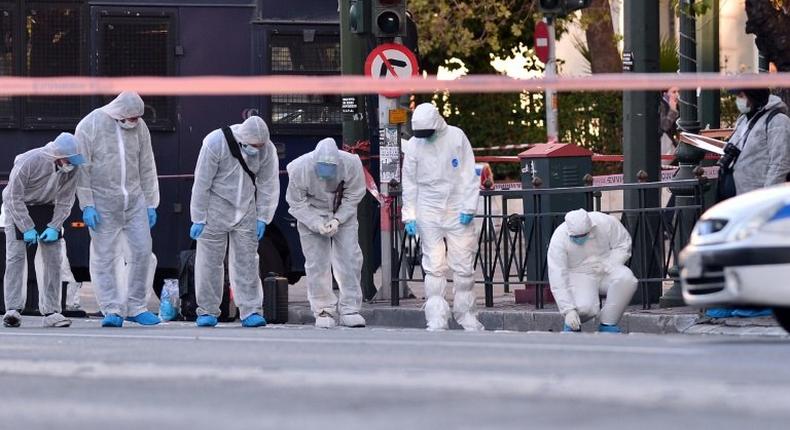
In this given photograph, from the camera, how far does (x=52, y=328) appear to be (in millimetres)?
13867

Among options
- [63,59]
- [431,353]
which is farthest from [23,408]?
[63,59]

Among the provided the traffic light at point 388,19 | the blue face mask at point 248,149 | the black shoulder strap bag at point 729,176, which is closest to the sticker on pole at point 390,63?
the traffic light at point 388,19

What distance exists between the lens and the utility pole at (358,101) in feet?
55.5

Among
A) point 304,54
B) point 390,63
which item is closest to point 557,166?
point 390,63

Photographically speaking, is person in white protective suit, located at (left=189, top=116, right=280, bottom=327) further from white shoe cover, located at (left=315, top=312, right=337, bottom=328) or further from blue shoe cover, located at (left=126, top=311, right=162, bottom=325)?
white shoe cover, located at (left=315, top=312, right=337, bottom=328)

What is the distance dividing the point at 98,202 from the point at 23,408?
692 centimetres

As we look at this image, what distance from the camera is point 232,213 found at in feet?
47.7

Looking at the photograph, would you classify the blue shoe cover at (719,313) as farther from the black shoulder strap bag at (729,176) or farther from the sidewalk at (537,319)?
the black shoulder strap bag at (729,176)

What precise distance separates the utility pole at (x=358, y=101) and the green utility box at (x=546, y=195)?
1485 millimetres

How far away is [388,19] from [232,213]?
298 cm

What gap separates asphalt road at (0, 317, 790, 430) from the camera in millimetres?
6871

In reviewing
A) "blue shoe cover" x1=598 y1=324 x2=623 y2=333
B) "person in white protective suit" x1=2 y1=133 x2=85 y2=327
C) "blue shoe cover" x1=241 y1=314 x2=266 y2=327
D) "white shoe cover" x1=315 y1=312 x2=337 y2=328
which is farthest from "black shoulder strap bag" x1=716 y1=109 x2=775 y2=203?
"person in white protective suit" x1=2 y1=133 x2=85 y2=327

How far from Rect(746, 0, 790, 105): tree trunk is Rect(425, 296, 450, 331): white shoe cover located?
10.5ft

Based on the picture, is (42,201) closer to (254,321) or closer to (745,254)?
(254,321)
